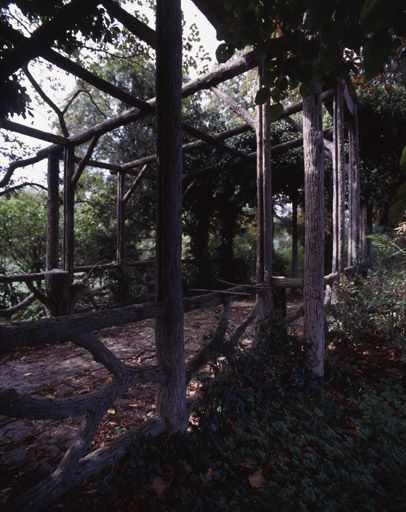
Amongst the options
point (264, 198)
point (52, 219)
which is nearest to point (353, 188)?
point (264, 198)

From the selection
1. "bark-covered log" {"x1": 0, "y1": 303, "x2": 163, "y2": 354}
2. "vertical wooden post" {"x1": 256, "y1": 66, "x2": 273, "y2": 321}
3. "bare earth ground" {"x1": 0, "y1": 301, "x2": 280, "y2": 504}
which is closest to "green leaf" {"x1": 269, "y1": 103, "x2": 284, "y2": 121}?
"bark-covered log" {"x1": 0, "y1": 303, "x2": 163, "y2": 354}

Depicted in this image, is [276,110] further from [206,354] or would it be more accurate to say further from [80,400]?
[206,354]

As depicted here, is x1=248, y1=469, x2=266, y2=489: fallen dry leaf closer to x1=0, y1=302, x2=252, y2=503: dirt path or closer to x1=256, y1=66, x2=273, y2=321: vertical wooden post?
x1=0, y1=302, x2=252, y2=503: dirt path

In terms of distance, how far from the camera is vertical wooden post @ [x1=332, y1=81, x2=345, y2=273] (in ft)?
22.1

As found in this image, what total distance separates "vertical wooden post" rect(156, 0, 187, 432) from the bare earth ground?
0.85 metres

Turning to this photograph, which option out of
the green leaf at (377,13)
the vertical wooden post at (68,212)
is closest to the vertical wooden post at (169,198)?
the green leaf at (377,13)

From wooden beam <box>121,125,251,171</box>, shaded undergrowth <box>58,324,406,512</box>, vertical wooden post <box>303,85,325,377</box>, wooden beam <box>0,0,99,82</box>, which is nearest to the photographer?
shaded undergrowth <box>58,324,406,512</box>

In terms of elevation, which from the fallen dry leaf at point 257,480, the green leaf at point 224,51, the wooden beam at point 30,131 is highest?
the wooden beam at point 30,131

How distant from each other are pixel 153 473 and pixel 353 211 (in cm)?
761

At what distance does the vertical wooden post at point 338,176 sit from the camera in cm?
672

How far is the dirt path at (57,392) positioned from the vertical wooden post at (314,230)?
125 centimetres

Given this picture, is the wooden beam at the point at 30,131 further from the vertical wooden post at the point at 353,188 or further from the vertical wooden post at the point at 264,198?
the vertical wooden post at the point at 353,188

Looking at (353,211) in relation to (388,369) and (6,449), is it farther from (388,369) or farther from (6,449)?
(6,449)

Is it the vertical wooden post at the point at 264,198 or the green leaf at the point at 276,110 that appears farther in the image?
the vertical wooden post at the point at 264,198
